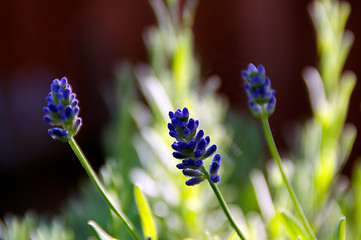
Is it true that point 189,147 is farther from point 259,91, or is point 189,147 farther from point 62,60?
point 62,60

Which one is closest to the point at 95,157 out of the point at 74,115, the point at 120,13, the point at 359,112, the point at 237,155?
the point at 120,13

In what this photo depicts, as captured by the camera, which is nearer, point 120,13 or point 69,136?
point 69,136

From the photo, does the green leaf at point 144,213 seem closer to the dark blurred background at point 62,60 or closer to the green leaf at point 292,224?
the green leaf at point 292,224

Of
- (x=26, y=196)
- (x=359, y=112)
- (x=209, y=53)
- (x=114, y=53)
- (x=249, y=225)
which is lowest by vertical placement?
(x=249, y=225)

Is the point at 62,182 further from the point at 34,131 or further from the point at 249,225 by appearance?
the point at 249,225

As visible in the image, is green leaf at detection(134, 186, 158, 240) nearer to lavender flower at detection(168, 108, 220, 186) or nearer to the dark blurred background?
lavender flower at detection(168, 108, 220, 186)

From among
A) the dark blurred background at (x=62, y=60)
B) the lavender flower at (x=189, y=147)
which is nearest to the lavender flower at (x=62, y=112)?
the lavender flower at (x=189, y=147)
